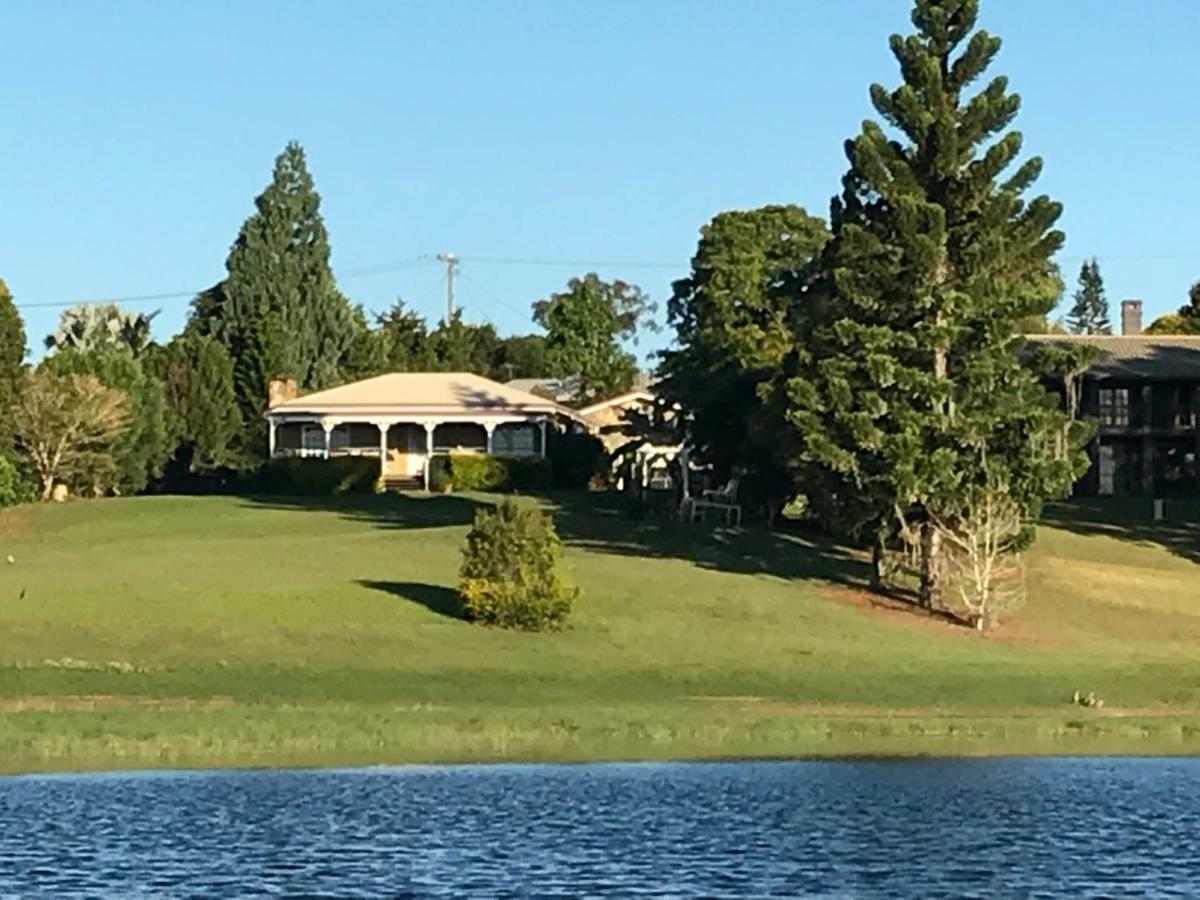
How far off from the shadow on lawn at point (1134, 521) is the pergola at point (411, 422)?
2099 centimetres

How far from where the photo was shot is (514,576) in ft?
159

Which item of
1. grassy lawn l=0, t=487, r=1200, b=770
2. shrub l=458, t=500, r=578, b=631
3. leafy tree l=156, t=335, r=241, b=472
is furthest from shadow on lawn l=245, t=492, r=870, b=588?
leafy tree l=156, t=335, r=241, b=472

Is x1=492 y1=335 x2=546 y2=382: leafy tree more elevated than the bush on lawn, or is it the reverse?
x1=492 y1=335 x2=546 y2=382: leafy tree

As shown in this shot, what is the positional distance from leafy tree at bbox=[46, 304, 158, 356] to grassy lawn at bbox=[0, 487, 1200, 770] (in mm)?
53558

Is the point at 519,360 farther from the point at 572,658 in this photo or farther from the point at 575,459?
the point at 572,658

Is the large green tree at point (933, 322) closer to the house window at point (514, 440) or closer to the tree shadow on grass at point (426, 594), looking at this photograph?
the tree shadow on grass at point (426, 594)

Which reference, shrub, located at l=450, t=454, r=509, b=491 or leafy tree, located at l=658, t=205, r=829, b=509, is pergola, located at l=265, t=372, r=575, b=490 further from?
leafy tree, located at l=658, t=205, r=829, b=509

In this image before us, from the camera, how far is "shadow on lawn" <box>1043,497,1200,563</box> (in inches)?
2874

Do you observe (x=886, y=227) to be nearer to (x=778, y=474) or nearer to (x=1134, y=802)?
(x=778, y=474)

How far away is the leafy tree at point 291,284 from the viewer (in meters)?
120

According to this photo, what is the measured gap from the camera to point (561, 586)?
48.9 metres

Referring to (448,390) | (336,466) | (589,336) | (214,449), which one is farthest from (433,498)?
(589,336)

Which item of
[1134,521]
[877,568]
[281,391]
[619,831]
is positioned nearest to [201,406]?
[281,391]

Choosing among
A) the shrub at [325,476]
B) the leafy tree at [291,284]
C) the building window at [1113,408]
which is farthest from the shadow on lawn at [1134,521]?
the leafy tree at [291,284]
